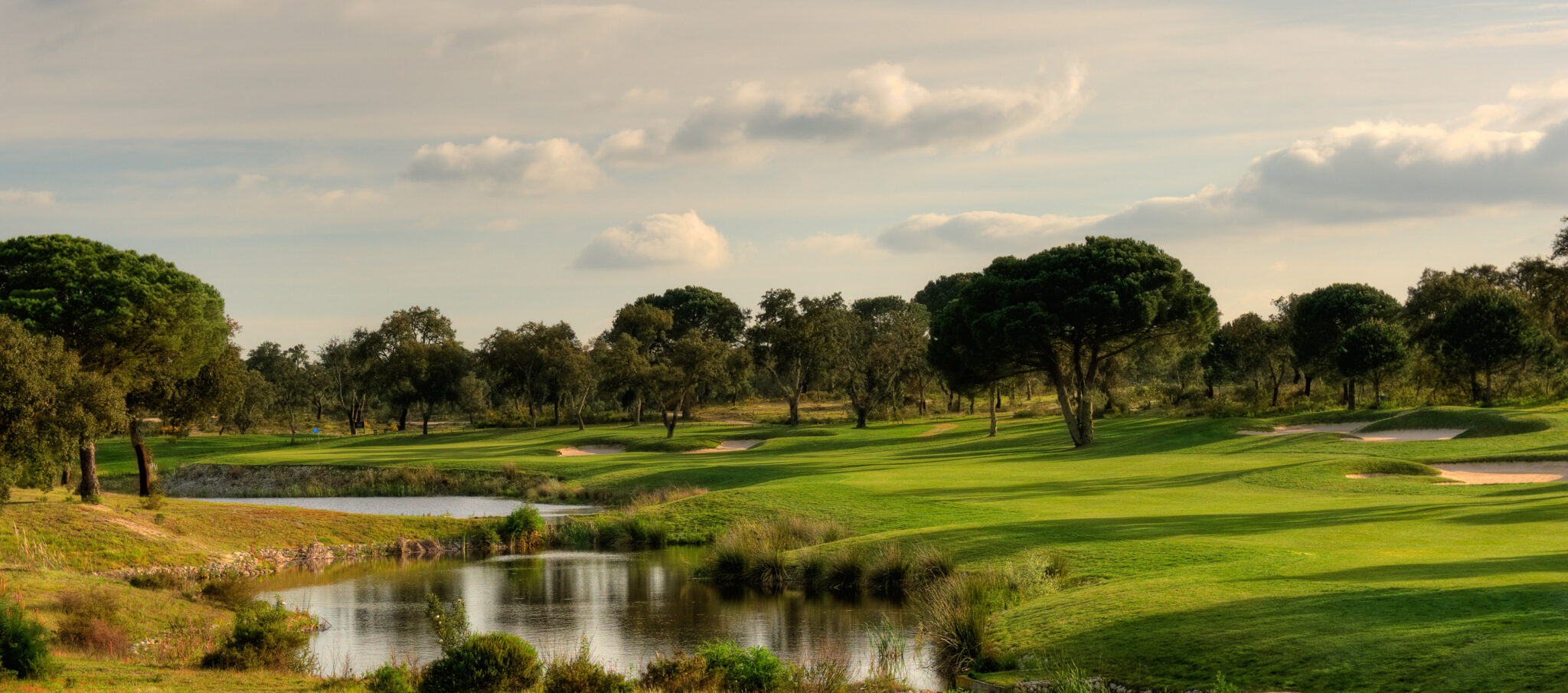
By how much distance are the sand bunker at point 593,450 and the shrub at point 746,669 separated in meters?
54.2

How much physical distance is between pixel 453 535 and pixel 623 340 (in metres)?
54.0

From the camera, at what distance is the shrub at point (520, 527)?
121 ft

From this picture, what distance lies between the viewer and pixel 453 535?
122 ft

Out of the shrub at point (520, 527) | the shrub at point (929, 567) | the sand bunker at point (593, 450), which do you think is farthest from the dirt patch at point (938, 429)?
the shrub at point (929, 567)

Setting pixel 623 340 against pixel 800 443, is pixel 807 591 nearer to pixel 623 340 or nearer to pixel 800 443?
pixel 800 443

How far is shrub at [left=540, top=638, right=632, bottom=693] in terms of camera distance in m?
15.2

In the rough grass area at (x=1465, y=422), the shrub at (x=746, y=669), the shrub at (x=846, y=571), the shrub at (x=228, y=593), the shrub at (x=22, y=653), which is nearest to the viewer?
the shrub at (x=22, y=653)

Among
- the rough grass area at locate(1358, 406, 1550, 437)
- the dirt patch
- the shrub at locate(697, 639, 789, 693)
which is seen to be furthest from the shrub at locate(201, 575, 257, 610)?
the dirt patch

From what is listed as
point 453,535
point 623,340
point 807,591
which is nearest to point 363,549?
point 453,535

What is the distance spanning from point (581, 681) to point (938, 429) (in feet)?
213

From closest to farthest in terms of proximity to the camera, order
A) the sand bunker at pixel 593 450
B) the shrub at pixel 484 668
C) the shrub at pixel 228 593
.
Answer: the shrub at pixel 484 668, the shrub at pixel 228 593, the sand bunker at pixel 593 450

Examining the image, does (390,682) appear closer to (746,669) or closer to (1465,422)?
(746,669)

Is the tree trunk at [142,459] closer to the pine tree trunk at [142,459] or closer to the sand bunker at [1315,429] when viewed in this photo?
the pine tree trunk at [142,459]

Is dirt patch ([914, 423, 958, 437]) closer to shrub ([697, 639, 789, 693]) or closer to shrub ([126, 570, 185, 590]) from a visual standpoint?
shrub ([126, 570, 185, 590])
